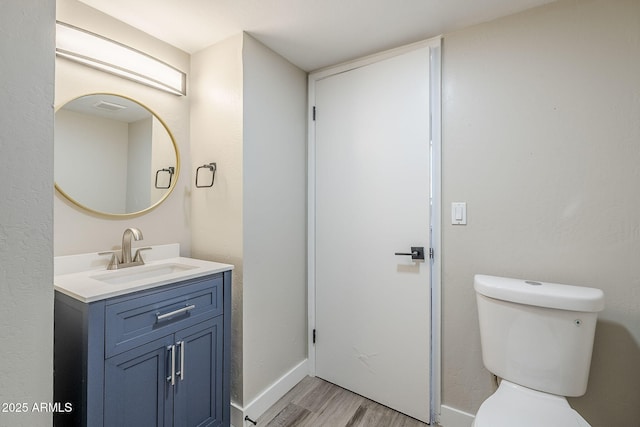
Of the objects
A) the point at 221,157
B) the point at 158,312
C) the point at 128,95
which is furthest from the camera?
the point at 221,157

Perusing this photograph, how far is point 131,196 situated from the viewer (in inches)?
62.2

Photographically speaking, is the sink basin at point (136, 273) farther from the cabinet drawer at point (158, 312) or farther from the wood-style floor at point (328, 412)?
the wood-style floor at point (328, 412)

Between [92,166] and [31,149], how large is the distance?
2.07ft

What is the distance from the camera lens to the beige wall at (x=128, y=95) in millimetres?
1341

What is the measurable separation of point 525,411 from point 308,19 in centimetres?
196

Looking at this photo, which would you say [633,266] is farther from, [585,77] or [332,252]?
[332,252]

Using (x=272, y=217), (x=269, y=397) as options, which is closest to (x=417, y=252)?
(x=272, y=217)

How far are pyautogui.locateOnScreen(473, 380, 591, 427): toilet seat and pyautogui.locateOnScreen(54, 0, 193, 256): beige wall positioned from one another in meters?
1.73

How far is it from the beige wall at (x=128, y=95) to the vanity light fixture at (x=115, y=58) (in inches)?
1.7

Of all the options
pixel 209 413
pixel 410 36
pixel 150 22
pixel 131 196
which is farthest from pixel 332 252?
pixel 150 22

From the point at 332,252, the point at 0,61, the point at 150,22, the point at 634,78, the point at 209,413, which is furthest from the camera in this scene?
the point at 332,252

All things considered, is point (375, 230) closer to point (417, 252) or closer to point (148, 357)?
point (417, 252)

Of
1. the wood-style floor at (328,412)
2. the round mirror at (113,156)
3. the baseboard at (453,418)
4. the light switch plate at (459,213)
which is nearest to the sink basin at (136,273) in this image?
the round mirror at (113,156)

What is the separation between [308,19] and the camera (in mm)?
1497
